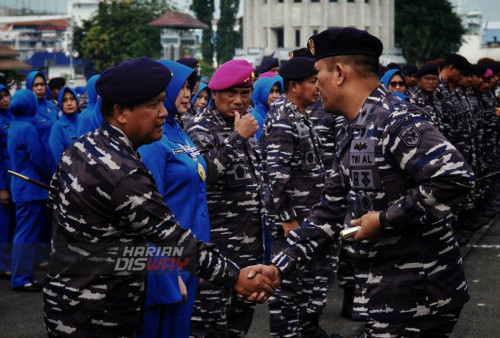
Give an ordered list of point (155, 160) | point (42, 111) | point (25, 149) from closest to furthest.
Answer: point (155, 160) → point (25, 149) → point (42, 111)

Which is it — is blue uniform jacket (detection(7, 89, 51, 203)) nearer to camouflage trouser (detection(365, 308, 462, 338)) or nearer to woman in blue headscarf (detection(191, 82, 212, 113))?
woman in blue headscarf (detection(191, 82, 212, 113))

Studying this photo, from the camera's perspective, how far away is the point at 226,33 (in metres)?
115

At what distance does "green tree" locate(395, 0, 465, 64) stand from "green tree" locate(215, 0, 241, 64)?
31.2 meters

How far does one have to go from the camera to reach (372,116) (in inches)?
148

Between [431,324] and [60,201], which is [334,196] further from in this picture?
[60,201]

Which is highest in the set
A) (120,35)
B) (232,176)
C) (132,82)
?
(132,82)

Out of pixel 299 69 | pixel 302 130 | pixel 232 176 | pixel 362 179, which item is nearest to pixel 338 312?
pixel 302 130

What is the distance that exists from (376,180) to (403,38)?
86633mm

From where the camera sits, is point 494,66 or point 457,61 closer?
point 457,61

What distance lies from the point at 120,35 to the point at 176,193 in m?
89.0

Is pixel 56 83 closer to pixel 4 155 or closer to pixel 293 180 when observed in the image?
pixel 4 155

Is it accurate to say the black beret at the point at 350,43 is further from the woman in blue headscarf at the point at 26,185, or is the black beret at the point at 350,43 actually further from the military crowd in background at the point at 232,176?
the woman in blue headscarf at the point at 26,185

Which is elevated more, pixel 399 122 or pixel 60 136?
pixel 399 122

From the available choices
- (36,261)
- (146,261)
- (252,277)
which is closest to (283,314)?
(252,277)
